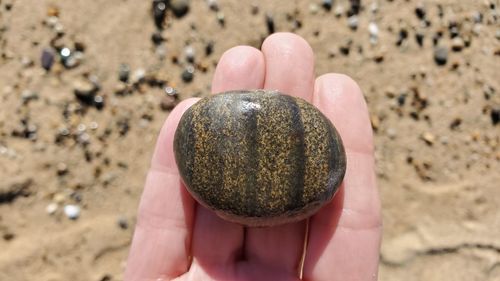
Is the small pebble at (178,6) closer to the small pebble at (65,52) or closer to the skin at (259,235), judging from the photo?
the small pebble at (65,52)

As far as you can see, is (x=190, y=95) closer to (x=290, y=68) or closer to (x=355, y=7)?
(x=290, y=68)

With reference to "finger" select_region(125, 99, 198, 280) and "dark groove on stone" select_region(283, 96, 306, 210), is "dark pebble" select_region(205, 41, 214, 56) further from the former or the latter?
"dark groove on stone" select_region(283, 96, 306, 210)

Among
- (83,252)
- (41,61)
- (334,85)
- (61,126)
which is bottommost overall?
(83,252)

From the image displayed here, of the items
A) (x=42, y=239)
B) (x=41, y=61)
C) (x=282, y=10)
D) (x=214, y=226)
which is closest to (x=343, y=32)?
(x=282, y=10)

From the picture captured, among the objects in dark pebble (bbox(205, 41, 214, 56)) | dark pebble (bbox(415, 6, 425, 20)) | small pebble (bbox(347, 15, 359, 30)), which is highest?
dark pebble (bbox(415, 6, 425, 20))

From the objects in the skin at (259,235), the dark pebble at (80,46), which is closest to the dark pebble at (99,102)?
the dark pebble at (80,46)

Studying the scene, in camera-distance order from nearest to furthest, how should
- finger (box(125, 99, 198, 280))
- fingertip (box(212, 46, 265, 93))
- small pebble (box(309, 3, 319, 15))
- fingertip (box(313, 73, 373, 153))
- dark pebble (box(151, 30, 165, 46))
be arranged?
finger (box(125, 99, 198, 280)), fingertip (box(313, 73, 373, 153)), fingertip (box(212, 46, 265, 93)), dark pebble (box(151, 30, 165, 46)), small pebble (box(309, 3, 319, 15))

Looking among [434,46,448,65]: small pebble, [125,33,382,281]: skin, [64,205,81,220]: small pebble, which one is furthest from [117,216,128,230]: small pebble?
[434,46,448,65]: small pebble

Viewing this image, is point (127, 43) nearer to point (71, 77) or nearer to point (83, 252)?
point (71, 77)
